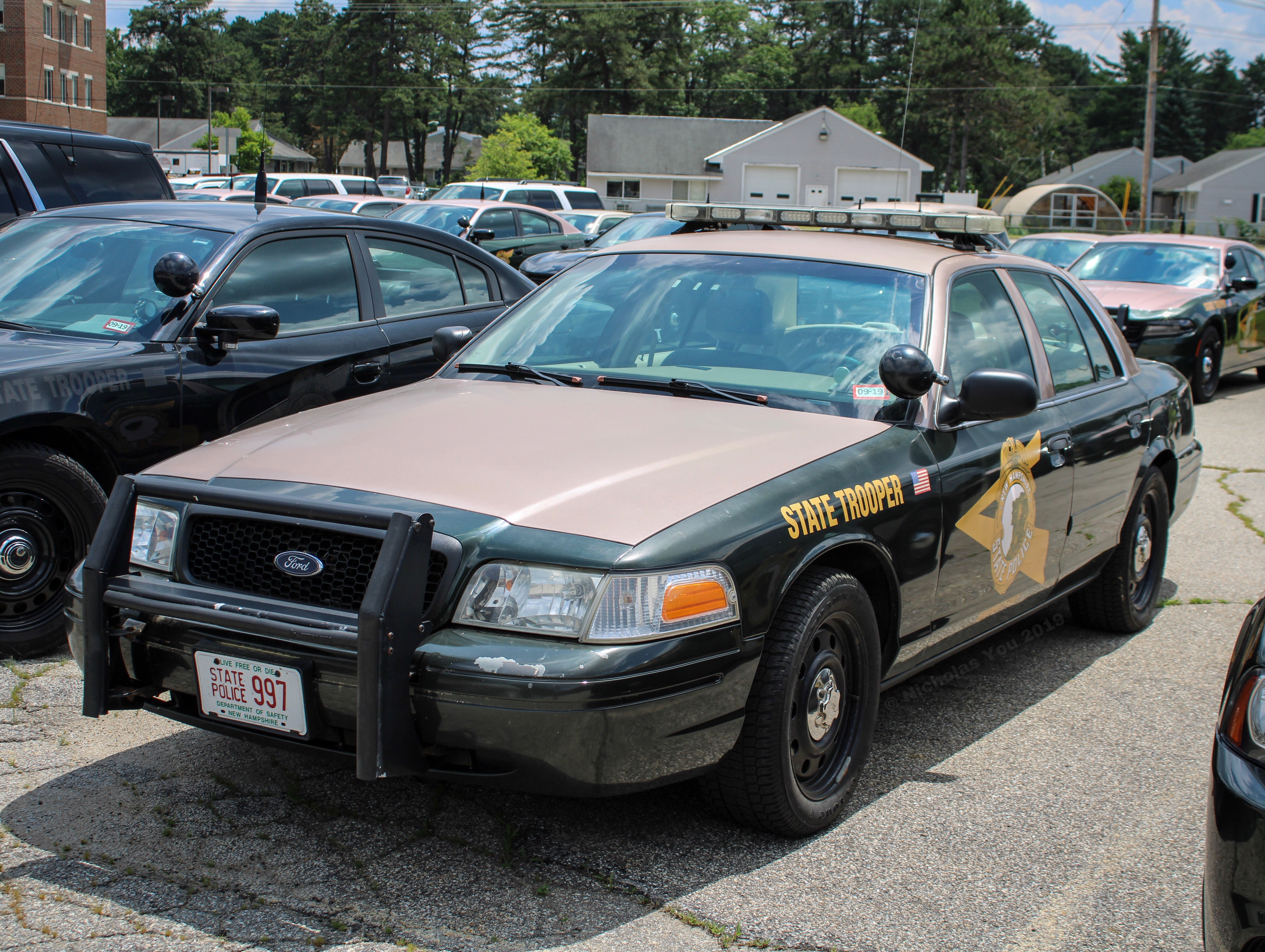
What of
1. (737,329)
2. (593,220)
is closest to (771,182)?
(593,220)

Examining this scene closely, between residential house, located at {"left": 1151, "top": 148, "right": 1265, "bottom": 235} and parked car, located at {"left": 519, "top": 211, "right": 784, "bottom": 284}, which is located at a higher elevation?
residential house, located at {"left": 1151, "top": 148, "right": 1265, "bottom": 235}

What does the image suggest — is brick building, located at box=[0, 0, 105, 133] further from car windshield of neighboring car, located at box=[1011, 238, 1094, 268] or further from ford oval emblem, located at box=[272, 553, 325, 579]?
ford oval emblem, located at box=[272, 553, 325, 579]

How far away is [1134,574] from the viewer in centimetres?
551

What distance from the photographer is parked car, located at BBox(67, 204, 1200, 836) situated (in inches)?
111

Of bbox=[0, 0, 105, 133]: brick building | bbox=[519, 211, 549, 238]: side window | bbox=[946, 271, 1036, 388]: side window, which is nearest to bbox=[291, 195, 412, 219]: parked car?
bbox=[519, 211, 549, 238]: side window

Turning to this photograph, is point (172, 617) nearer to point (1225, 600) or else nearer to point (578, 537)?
point (578, 537)

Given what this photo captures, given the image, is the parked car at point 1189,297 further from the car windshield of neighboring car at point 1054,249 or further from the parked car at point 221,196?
the parked car at point 221,196

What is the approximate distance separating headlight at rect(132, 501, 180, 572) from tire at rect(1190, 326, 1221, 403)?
11855 millimetres

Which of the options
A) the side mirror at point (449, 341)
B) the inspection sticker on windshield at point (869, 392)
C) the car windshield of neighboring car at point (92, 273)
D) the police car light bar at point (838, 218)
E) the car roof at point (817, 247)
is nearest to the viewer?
the inspection sticker on windshield at point (869, 392)

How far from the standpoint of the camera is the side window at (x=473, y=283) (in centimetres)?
645

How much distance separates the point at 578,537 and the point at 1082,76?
5110 inches

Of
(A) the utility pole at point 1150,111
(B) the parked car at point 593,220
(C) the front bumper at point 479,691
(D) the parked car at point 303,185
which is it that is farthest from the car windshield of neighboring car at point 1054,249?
(A) the utility pole at point 1150,111

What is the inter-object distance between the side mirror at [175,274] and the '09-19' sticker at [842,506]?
289cm

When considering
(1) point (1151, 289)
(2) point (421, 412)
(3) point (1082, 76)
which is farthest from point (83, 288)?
(3) point (1082, 76)
